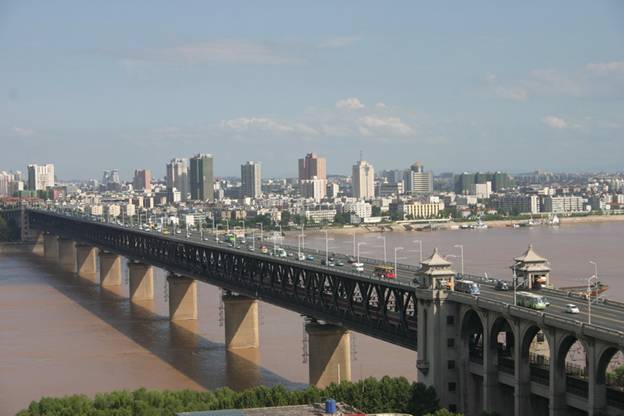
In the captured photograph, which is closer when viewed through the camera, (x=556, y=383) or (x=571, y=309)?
(x=556, y=383)

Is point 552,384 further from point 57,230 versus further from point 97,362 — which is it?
point 57,230

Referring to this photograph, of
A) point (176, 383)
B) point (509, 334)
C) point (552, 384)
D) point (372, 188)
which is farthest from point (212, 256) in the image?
point (372, 188)

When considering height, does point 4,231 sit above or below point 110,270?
above

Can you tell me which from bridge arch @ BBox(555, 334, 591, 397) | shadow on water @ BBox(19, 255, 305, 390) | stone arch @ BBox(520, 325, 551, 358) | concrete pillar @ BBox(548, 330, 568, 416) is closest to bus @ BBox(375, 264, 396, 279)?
shadow on water @ BBox(19, 255, 305, 390)

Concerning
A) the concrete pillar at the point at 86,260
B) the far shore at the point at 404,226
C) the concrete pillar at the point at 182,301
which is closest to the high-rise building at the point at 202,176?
the far shore at the point at 404,226

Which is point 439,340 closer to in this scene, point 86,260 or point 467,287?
point 467,287

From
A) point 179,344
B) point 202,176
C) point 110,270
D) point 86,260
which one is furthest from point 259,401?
point 202,176
